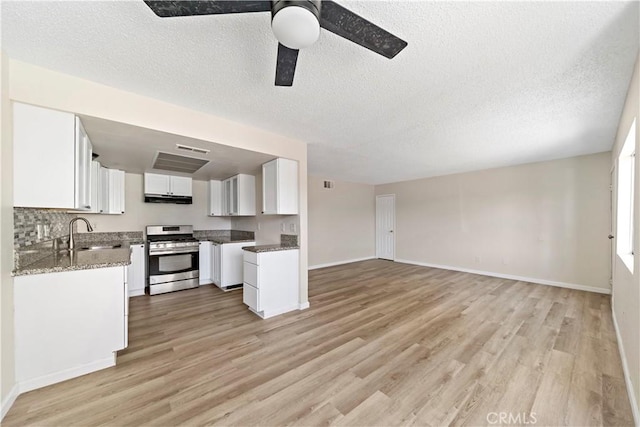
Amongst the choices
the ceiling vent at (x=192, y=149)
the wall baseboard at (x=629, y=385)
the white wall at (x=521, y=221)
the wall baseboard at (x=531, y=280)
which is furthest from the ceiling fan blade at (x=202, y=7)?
the wall baseboard at (x=531, y=280)

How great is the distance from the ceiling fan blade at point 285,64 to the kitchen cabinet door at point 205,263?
3955 mm

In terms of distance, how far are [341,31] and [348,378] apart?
7.79 ft

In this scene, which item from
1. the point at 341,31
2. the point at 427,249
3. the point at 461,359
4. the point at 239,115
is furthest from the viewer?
the point at 427,249

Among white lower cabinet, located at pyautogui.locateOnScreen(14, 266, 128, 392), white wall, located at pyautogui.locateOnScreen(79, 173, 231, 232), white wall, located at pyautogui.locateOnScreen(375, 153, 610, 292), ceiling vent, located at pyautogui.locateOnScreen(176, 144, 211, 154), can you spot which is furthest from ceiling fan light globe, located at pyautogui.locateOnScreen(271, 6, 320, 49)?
white wall, located at pyautogui.locateOnScreen(375, 153, 610, 292)

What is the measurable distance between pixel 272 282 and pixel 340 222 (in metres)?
3.86

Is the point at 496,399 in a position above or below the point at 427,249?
below

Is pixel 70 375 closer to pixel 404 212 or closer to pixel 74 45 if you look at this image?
pixel 74 45

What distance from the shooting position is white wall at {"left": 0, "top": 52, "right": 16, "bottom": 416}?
162 centimetres

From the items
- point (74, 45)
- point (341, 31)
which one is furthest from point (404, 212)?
point (74, 45)

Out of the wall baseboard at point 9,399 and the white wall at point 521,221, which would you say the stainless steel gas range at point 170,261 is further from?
the white wall at point 521,221

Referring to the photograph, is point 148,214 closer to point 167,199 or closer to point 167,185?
point 167,199

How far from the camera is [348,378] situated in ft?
6.46

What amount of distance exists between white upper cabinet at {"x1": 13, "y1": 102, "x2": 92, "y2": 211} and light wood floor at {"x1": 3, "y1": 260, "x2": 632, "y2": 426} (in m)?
1.47

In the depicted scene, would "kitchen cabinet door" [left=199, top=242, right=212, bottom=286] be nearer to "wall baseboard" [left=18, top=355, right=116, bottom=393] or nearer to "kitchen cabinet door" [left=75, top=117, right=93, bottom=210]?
"kitchen cabinet door" [left=75, top=117, right=93, bottom=210]
